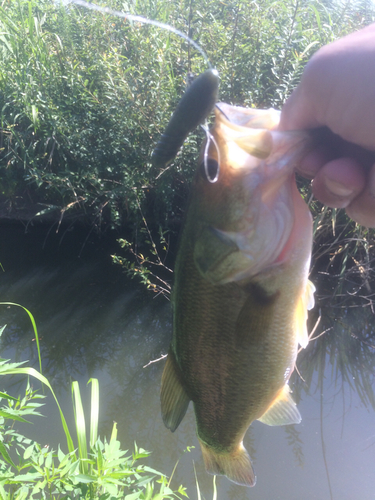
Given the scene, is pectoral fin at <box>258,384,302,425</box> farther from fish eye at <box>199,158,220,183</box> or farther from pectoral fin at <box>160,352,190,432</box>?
fish eye at <box>199,158,220,183</box>

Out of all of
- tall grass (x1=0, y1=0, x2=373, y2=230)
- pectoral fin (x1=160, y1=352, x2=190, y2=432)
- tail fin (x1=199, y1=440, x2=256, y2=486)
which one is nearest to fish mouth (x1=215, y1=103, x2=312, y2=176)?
pectoral fin (x1=160, y1=352, x2=190, y2=432)

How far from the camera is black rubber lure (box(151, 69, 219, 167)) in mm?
774

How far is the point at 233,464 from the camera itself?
134cm

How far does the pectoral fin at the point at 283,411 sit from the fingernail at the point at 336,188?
722 mm

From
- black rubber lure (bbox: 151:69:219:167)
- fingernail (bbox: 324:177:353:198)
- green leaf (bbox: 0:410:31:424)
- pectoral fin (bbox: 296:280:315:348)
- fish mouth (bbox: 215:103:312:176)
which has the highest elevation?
black rubber lure (bbox: 151:69:219:167)

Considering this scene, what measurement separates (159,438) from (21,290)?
10.3 ft

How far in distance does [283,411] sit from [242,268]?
25.8 inches

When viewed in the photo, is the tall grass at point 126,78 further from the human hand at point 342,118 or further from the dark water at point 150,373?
the human hand at point 342,118

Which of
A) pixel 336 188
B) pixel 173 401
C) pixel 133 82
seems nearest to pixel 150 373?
pixel 173 401

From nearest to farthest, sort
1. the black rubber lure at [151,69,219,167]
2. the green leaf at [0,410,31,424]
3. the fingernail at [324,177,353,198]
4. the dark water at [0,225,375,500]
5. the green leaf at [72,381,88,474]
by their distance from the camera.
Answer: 1. the black rubber lure at [151,69,219,167]
2. the fingernail at [324,177,353,198]
3. the green leaf at [0,410,31,424]
4. the green leaf at [72,381,88,474]
5. the dark water at [0,225,375,500]

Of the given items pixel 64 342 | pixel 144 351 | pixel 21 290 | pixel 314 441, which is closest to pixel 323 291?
pixel 314 441

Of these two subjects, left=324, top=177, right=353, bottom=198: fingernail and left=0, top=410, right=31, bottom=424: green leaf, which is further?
left=0, top=410, right=31, bottom=424: green leaf

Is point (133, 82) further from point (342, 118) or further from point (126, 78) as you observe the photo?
point (342, 118)

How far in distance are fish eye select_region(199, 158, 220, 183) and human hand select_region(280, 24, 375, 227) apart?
235 millimetres
